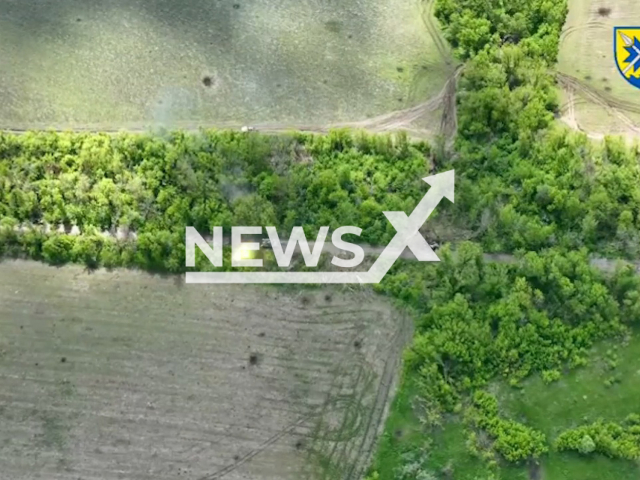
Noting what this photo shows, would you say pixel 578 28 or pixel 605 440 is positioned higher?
pixel 578 28

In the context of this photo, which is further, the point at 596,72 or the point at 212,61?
the point at 212,61

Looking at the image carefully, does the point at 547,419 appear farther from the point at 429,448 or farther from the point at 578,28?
the point at 578,28

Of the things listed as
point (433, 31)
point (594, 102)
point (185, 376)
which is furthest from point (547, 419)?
point (433, 31)

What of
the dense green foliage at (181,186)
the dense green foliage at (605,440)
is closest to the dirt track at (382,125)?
the dense green foliage at (181,186)

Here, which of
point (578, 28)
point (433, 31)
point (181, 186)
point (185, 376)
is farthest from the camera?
point (433, 31)

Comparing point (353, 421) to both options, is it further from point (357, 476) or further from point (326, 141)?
point (326, 141)

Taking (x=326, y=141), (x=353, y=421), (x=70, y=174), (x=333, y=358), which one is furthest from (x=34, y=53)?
(x=353, y=421)
